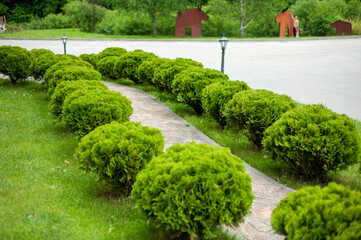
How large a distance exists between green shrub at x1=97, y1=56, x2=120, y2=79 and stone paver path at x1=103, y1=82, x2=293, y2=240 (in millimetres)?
800

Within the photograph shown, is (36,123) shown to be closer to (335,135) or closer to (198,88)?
(198,88)

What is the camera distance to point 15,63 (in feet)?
41.2

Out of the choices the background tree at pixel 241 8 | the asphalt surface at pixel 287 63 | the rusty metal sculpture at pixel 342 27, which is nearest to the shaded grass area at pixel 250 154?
the asphalt surface at pixel 287 63

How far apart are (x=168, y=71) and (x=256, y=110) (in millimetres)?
4913

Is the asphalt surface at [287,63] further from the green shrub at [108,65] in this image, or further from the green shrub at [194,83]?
the green shrub at [108,65]

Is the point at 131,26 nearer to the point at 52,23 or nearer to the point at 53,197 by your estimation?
the point at 52,23

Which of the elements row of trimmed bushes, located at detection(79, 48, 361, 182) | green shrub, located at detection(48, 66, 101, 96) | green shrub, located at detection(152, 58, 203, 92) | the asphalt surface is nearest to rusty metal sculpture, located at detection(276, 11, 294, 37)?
the asphalt surface

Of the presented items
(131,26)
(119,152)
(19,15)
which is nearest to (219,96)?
(119,152)

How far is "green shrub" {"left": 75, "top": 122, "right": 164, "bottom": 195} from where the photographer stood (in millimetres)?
4586

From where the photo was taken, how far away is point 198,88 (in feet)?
29.8

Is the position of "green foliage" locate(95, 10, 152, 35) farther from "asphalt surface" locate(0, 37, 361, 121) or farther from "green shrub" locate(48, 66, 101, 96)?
"green shrub" locate(48, 66, 101, 96)

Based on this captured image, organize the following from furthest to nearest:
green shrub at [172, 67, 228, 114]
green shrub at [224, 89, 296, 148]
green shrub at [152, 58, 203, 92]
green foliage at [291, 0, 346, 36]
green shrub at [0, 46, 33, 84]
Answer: green foliage at [291, 0, 346, 36]
green shrub at [0, 46, 33, 84]
green shrub at [152, 58, 203, 92]
green shrub at [172, 67, 228, 114]
green shrub at [224, 89, 296, 148]

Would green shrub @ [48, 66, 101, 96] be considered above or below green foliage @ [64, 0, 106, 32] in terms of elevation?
below

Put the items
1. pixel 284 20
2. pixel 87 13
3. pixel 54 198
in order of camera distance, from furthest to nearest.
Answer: pixel 87 13 → pixel 284 20 → pixel 54 198
